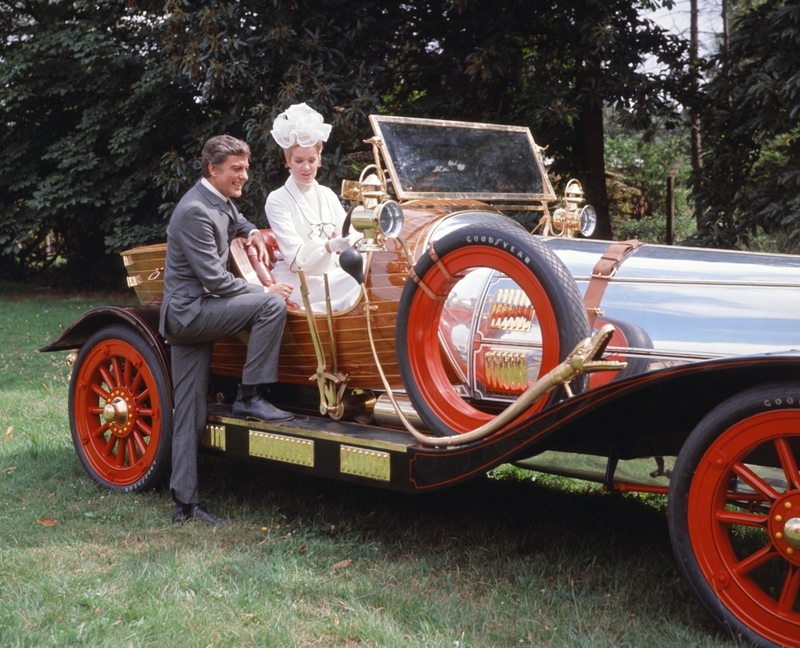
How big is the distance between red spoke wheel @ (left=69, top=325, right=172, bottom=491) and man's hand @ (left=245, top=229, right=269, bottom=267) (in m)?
0.74

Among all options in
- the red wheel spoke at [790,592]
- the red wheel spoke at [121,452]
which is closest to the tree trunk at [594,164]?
the red wheel spoke at [121,452]

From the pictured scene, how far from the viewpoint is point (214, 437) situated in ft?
14.3

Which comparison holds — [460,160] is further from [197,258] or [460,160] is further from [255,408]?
[255,408]

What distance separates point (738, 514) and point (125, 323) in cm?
329

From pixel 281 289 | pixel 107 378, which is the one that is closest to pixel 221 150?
pixel 281 289

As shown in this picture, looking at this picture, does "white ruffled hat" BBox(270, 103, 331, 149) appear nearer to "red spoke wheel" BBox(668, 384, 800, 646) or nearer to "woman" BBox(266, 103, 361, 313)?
"woman" BBox(266, 103, 361, 313)

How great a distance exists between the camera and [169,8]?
959 cm

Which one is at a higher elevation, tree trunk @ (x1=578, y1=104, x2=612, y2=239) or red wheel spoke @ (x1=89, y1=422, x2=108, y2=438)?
tree trunk @ (x1=578, y1=104, x2=612, y2=239)

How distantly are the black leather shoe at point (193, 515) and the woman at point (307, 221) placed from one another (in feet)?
3.61

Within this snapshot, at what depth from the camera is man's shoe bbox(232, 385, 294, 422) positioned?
419 centimetres

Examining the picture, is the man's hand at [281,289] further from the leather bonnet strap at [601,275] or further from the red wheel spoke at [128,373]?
the leather bonnet strap at [601,275]

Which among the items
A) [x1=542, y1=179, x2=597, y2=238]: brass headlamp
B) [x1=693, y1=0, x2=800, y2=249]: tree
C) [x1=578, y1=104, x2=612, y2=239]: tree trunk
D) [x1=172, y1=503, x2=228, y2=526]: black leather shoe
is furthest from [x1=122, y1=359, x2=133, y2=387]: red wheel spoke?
[x1=578, y1=104, x2=612, y2=239]: tree trunk

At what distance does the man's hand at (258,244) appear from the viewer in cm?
466

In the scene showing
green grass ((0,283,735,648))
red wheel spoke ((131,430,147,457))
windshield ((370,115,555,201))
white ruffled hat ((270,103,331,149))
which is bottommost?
green grass ((0,283,735,648))
